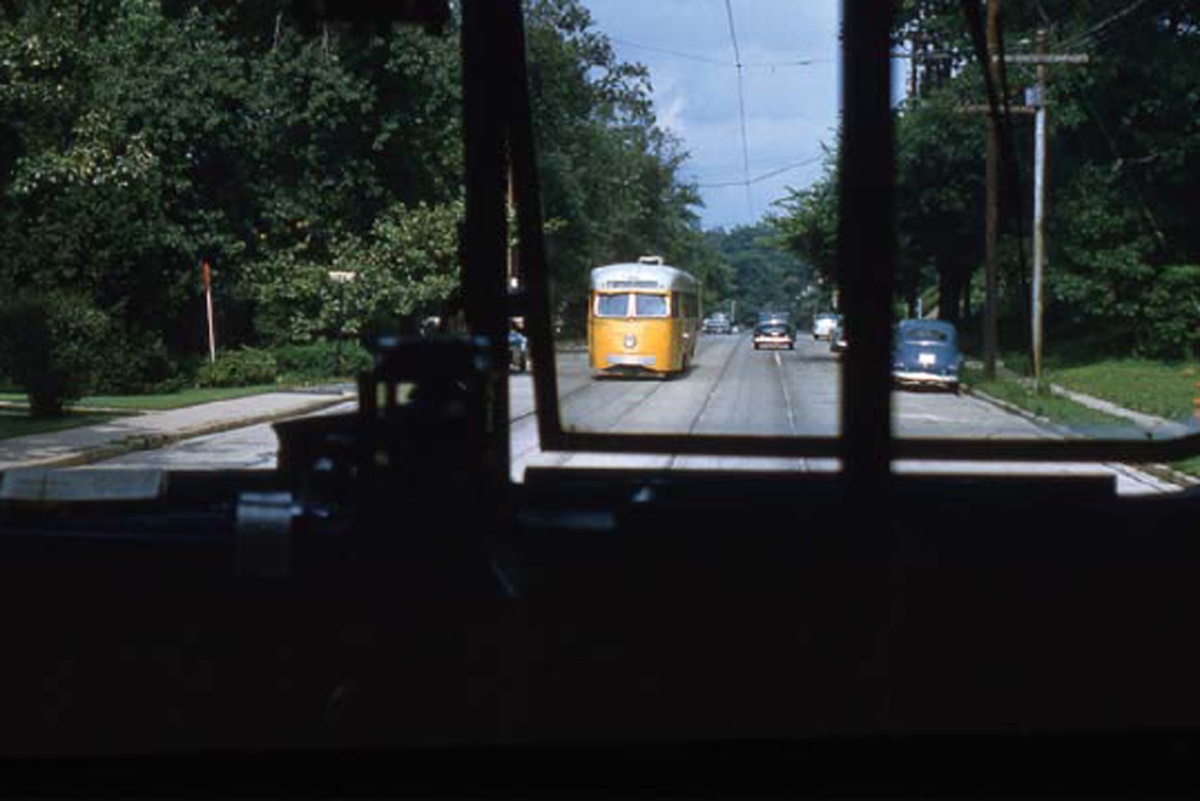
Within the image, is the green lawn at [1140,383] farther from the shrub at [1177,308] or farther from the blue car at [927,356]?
the blue car at [927,356]

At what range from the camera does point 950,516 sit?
372 centimetres

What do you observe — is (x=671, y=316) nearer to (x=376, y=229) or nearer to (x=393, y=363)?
(x=376, y=229)

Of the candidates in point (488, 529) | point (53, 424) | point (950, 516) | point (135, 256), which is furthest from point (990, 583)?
point (135, 256)

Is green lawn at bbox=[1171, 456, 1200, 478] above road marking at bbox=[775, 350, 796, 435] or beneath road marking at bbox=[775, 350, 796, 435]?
above

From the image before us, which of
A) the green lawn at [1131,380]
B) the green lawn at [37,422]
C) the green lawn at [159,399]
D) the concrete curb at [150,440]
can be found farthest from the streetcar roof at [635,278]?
the green lawn at [37,422]

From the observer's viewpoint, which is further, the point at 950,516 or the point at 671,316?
the point at 671,316

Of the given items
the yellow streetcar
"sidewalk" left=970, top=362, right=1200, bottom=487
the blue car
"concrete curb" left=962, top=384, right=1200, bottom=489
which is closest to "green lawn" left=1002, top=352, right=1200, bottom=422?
"sidewalk" left=970, top=362, right=1200, bottom=487

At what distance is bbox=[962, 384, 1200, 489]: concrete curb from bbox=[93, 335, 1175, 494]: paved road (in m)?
0.19

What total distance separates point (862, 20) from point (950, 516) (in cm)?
136

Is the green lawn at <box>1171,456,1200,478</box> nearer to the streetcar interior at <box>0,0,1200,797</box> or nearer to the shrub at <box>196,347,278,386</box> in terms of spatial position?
the streetcar interior at <box>0,0,1200,797</box>

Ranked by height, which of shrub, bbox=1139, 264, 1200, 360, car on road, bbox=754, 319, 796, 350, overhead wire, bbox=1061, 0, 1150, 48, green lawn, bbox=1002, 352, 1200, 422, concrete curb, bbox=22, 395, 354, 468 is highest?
overhead wire, bbox=1061, 0, 1150, 48

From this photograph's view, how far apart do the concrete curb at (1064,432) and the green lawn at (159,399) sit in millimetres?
17450

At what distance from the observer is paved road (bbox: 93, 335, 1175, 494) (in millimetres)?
18609

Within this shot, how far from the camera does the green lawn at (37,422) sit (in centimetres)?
2223
